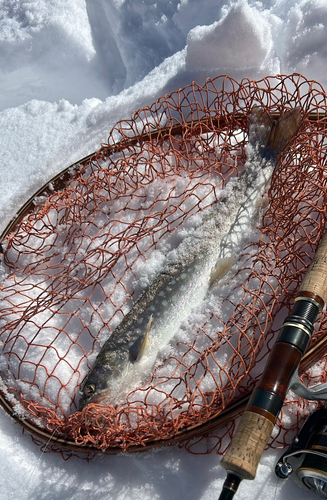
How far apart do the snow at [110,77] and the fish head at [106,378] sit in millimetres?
389

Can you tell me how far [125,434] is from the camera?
7.30ft

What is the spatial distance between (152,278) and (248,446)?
4.28 feet

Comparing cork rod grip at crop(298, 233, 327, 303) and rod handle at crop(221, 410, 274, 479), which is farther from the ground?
cork rod grip at crop(298, 233, 327, 303)

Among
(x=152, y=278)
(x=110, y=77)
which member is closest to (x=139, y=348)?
(x=152, y=278)

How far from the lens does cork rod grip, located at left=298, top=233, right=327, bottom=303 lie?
2.01m

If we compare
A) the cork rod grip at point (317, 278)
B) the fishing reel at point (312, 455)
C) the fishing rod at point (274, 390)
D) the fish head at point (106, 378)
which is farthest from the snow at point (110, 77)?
the cork rod grip at point (317, 278)

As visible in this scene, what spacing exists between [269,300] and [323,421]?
0.77 meters

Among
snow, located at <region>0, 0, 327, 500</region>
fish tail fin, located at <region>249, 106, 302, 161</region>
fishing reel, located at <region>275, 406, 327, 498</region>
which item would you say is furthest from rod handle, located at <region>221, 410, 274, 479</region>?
fish tail fin, located at <region>249, 106, 302, 161</region>

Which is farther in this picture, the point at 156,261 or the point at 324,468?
the point at 156,261

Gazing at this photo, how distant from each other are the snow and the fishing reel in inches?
8.1

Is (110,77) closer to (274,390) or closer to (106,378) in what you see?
(106,378)

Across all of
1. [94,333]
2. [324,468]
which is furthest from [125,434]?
[324,468]

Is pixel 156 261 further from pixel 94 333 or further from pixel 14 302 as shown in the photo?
pixel 14 302

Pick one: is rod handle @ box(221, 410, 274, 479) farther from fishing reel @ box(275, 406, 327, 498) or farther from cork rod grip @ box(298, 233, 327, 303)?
cork rod grip @ box(298, 233, 327, 303)
